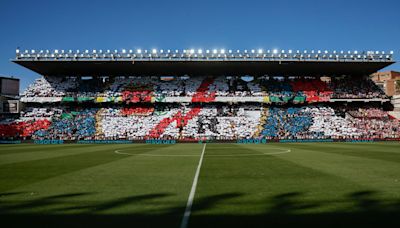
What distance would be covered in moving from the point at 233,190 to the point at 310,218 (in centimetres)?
348

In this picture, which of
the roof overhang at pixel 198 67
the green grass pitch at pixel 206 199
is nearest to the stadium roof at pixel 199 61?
the roof overhang at pixel 198 67

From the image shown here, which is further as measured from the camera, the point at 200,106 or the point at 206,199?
the point at 200,106

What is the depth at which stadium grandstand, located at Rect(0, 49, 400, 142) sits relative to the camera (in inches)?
2188

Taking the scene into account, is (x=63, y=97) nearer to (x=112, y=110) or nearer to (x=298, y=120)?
(x=112, y=110)

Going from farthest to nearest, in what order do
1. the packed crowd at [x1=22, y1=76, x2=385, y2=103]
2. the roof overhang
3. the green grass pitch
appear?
the packed crowd at [x1=22, y1=76, x2=385, y2=103] < the roof overhang < the green grass pitch

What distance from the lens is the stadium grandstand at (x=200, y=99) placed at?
182 ft

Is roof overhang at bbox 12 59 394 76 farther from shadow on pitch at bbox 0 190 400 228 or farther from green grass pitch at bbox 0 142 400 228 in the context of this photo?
shadow on pitch at bbox 0 190 400 228

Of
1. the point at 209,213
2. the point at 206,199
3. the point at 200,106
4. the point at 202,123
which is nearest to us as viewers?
→ the point at 209,213

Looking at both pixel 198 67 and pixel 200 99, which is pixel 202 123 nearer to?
pixel 200 99

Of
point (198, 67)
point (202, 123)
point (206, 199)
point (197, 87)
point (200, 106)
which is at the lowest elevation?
point (206, 199)

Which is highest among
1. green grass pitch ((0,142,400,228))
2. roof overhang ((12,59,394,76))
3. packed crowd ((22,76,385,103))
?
roof overhang ((12,59,394,76))

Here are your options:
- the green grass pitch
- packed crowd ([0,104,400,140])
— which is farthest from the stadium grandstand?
the green grass pitch

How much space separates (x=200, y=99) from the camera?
204ft

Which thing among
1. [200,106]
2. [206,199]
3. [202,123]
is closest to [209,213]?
[206,199]
